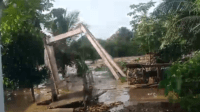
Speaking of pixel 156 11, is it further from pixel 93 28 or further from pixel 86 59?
pixel 86 59

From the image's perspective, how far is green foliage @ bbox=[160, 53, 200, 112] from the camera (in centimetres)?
163

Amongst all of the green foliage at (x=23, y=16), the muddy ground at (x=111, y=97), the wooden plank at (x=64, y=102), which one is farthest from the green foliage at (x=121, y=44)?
the green foliage at (x=23, y=16)

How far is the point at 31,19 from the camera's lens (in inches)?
72.8

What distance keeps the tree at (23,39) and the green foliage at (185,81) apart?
103 cm

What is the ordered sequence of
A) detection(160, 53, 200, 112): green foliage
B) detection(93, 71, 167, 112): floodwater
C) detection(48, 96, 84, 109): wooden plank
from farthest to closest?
detection(48, 96, 84, 109): wooden plank, detection(93, 71, 167, 112): floodwater, detection(160, 53, 200, 112): green foliage

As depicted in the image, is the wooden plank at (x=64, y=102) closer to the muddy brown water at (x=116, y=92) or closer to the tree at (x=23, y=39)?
the muddy brown water at (x=116, y=92)

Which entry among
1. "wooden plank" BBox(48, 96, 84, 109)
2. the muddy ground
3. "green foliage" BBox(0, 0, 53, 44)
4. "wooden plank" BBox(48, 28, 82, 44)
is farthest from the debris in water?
"green foliage" BBox(0, 0, 53, 44)

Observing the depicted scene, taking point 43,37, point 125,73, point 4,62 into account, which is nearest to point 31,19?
point 43,37

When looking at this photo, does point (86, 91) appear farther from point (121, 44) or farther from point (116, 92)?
point (121, 44)

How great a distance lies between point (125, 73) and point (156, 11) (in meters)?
0.56

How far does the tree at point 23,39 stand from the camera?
182 centimetres

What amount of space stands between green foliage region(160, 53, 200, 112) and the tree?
1.03m

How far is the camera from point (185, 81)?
1.64 meters

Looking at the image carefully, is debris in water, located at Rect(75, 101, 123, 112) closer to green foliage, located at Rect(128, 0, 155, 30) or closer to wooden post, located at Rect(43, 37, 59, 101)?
wooden post, located at Rect(43, 37, 59, 101)
